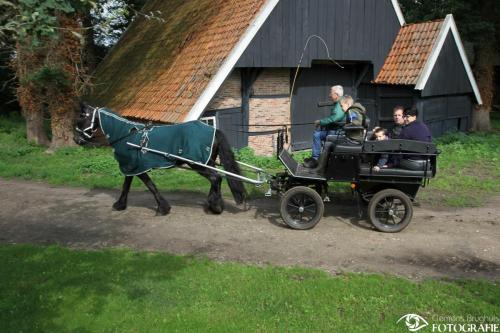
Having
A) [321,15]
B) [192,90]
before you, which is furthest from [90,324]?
[321,15]

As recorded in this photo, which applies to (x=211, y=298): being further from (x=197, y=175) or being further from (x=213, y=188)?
(x=197, y=175)

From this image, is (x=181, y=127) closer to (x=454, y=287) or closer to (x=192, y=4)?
(x=454, y=287)

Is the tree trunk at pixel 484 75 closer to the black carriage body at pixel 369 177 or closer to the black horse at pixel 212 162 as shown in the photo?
the black carriage body at pixel 369 177

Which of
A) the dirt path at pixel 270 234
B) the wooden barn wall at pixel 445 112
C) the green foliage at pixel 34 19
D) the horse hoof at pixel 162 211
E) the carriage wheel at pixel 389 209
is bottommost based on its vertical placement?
the dirt path at pixel 270 234

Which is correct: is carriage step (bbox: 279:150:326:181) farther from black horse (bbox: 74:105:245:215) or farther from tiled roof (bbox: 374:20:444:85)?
tiled roof (bbox: 374:20:444:85)

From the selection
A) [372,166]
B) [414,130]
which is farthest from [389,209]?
[414,130]

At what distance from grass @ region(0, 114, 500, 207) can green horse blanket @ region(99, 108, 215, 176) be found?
214cm

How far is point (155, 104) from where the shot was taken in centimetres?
1216

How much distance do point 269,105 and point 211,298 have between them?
8934mm

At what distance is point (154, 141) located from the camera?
24.5 ft

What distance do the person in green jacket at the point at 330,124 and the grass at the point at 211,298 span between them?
8.43ft

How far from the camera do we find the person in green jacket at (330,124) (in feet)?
23.4
